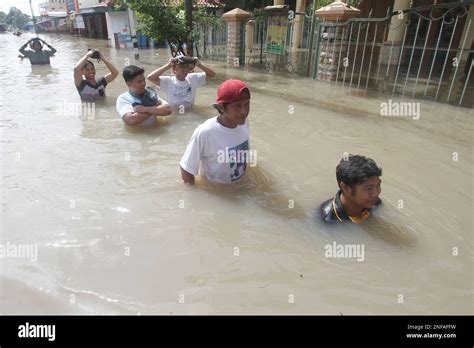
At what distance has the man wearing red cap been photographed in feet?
9.43

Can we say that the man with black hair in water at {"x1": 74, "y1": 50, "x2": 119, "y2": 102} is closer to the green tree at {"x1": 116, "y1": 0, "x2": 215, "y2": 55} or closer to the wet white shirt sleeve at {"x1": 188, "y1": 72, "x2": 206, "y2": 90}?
the wet white shirt sleeve at {"x1": 188, "y1": 72, "x2": 206, "y2": 90}

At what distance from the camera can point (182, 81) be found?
596 cm

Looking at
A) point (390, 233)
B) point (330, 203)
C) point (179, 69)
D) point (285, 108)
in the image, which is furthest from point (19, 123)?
point (390, 233)

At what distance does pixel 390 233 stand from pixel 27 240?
313 cm

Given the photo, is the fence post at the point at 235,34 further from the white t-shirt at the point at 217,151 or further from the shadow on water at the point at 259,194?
the white t-shirt at the point at 217,151

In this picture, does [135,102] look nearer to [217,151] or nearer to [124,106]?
[124,106]

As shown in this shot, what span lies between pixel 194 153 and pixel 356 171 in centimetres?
144

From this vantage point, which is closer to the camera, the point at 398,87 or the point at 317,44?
the point at 398,87

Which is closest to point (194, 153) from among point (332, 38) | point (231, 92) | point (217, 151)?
point (217, 151)

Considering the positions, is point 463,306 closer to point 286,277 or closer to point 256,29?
point 286,277

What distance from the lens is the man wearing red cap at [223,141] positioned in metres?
2.88

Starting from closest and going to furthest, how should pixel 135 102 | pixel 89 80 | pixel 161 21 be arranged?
1. pixel 135 102
2. pixel 89 80
3. pixel 161 21

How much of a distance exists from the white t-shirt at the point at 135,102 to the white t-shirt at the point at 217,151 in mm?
2376

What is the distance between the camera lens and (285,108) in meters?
6.97
